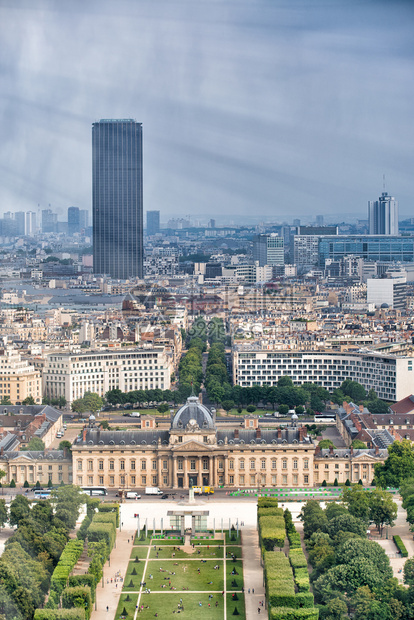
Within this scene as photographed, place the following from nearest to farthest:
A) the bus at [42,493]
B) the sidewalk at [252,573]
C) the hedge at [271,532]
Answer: the sidewalk at [252,573]
the hedge at [271,532]
the bus at [42,493]

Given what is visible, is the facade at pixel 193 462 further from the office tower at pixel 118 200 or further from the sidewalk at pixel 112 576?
the office tower at pixel 118 200

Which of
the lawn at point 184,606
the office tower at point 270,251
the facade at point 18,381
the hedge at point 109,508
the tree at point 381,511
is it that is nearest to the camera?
the lawn at point 184,606

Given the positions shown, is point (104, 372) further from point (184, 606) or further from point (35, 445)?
point (184, 606)

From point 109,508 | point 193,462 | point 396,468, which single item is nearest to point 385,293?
point 193,462

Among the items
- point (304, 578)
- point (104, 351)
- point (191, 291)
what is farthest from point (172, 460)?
point (191, 291)

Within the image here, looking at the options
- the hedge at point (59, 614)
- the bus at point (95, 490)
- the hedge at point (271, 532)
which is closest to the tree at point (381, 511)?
the hedge at point (271, 532)

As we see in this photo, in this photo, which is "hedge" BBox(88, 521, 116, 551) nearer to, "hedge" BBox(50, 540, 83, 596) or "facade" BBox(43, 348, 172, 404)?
"hedge" BBox(50, 540, 83, 596)

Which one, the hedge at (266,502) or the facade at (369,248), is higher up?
the facade at (369,248)

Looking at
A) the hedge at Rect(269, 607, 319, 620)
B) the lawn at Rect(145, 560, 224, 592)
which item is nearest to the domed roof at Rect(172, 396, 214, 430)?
the lawn at Rect(145, 560, 224, 592)
